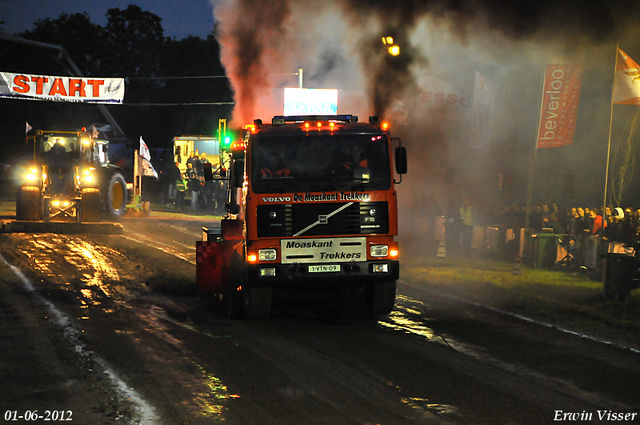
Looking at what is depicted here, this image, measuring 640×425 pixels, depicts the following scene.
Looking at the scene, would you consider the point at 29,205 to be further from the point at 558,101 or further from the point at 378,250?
the point at 558,101

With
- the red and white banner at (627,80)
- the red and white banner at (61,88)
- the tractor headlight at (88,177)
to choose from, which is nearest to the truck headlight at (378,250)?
the red and white banner at (627,80)

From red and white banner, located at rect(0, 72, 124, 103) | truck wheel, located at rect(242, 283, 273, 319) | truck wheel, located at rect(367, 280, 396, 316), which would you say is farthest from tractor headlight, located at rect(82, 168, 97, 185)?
truck wheel, located at rect(367, 280, 396, 316)

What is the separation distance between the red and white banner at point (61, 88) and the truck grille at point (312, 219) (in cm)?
2576

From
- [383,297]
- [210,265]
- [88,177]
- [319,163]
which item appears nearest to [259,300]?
[383,297]

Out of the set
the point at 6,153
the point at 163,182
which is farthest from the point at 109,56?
the point at 163,182

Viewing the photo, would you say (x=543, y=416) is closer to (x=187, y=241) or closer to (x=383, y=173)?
(x=383, y=173)

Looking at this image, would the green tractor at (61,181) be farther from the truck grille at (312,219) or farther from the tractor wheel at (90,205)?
the truck grille at (312,219)

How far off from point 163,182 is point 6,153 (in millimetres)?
16271

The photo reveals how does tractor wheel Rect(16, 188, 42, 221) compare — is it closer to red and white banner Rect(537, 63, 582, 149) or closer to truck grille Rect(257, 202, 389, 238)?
truck grille Rect(257, 202, 389, 238)

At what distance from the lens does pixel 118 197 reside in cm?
2619

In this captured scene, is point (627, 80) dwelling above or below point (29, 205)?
above

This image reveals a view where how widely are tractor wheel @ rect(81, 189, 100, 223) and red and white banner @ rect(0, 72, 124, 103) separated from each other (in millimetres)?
12583

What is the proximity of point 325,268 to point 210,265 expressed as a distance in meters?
2.71

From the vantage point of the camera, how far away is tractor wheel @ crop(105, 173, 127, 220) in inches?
992
